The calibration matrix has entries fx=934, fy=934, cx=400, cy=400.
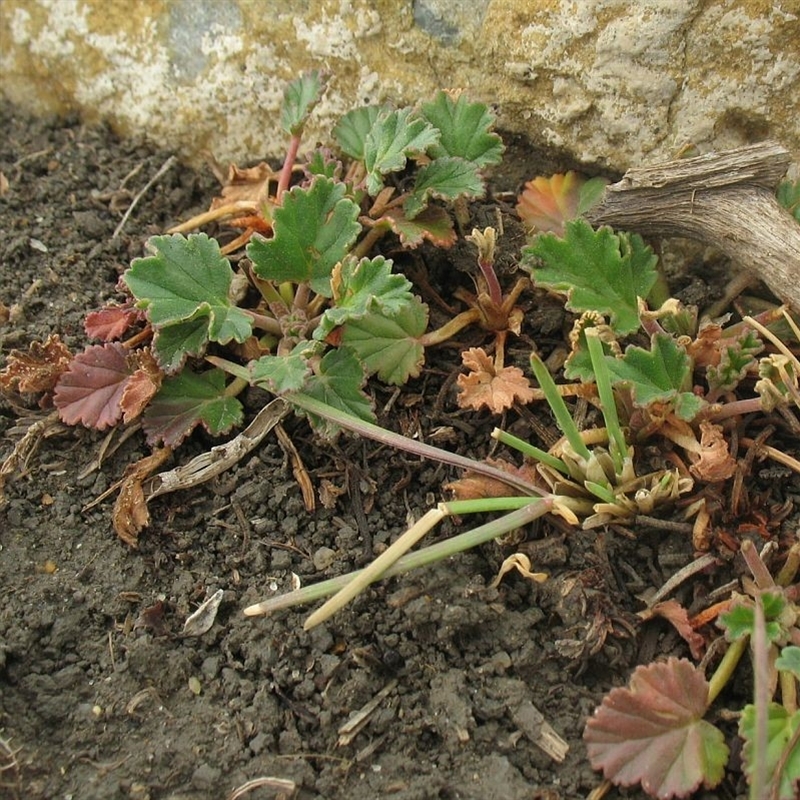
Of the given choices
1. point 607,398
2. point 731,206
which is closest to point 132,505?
point 607,398

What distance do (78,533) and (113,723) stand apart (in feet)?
1.48

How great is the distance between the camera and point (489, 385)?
2125 millimetres

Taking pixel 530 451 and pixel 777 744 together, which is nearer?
pixel 777 744

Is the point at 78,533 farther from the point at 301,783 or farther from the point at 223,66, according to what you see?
the point at 223,66

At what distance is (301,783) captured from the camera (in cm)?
172

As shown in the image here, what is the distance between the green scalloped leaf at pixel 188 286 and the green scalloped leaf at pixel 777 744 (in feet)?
4.09

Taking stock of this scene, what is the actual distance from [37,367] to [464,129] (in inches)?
46.0

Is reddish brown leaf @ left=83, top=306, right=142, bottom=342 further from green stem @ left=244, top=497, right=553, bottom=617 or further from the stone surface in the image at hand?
green stem @ left=244, top=497, right=553, bottom=617

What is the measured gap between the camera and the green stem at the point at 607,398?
1.90m

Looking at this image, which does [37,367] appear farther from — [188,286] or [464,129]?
[464,129]

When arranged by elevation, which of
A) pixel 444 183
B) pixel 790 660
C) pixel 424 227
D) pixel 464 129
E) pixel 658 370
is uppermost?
pixel 464 129

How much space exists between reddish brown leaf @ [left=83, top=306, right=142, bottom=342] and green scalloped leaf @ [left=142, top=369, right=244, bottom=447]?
0.64 feet

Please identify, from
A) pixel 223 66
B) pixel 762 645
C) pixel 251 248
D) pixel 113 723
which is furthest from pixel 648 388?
pixel 223 66

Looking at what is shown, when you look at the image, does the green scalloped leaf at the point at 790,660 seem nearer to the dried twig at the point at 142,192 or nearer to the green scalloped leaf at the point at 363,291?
the green scalloped leaf at the point at 363,291
